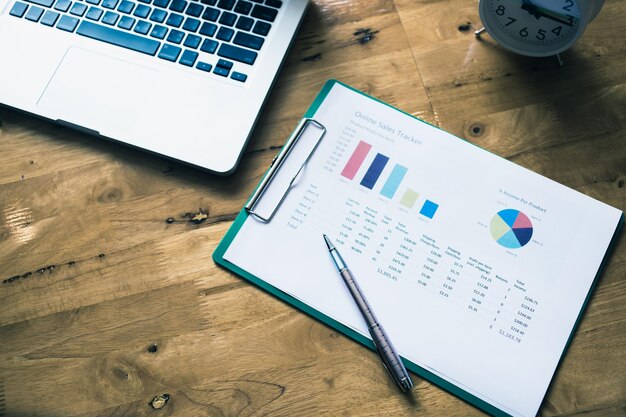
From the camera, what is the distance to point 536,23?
663mm

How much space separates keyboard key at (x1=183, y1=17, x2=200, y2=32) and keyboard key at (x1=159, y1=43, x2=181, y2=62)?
3 centimetres

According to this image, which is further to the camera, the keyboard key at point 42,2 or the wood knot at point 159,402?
the keyboard key at point 42,2

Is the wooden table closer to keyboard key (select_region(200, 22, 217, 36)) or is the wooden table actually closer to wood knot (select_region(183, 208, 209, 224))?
wood knot (select_region(183, 208, 209, 224))

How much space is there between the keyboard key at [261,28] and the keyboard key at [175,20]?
98 mm

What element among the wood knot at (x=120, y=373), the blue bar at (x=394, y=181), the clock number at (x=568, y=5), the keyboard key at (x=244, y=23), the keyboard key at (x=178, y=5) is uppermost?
the clock number at (x=568, y=5)

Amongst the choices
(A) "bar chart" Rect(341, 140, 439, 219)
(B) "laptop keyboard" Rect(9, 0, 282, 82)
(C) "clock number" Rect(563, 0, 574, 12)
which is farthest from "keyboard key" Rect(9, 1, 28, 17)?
(C) "clock number" Rect(563, 0, 574, 12)

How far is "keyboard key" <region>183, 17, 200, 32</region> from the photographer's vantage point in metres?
0.67

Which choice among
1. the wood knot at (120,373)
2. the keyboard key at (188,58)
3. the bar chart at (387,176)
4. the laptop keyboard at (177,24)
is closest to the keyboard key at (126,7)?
the laptop keyboard at (177,24)

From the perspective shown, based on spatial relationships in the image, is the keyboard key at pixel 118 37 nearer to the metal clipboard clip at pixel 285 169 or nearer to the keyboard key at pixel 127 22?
the keyboard key at pixel 127 22

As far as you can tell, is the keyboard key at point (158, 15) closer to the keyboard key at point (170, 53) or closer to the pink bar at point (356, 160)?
the keyboard key at point (170, 53)

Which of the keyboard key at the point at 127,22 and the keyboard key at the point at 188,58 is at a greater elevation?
the keyboard key at the point at 127,22

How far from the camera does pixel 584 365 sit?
59 centimetres

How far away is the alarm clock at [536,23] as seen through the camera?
2.06 ft

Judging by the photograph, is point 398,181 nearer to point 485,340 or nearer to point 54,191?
point 485,340
